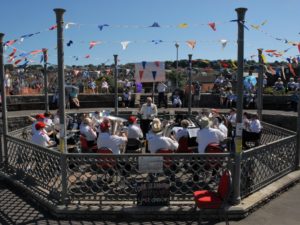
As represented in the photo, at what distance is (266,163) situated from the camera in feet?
27.1

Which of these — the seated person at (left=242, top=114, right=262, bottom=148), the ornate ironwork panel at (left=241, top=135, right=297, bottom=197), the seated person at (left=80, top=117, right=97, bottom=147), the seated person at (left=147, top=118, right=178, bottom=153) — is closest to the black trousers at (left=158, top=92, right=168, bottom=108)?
the seated person at (left=242, top=114, right=262, bottom=148)

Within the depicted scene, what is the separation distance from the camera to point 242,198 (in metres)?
7.46

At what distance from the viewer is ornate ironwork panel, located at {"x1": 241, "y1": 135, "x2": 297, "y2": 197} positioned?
24.8 ft

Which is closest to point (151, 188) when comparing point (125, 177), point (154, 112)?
point (125, 177)

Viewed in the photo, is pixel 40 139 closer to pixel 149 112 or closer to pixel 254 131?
pixel 149 112

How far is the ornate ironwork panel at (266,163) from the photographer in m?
7.56

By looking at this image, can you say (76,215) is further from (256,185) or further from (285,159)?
(285,159)

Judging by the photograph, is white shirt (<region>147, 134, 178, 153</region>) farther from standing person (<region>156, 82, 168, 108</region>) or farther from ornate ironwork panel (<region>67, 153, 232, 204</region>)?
standing person (<region>156, 82, 168, 108</region>)

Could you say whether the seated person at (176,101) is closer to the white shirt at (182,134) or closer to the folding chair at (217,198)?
the white shirt at (182,134)

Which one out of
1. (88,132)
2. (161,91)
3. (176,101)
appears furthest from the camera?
(176,101)

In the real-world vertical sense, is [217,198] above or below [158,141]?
below

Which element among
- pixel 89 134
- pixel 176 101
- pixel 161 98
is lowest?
pixel 89 134

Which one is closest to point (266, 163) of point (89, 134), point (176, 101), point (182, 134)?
point (182, 134)

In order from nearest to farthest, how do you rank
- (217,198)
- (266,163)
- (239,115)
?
(217,198), (239,115), (266,163)
